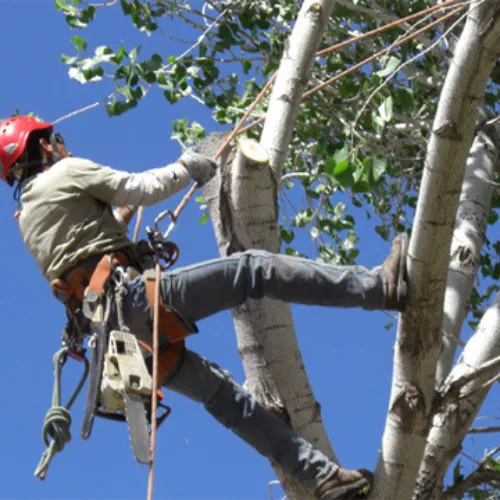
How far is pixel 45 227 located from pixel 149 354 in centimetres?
70

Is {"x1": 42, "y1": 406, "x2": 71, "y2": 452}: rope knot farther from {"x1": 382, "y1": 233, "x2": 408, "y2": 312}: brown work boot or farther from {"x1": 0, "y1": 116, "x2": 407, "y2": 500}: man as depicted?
{"x1": 382, "y1": 233, "x2": 408, "y2": 312}: brown work boot

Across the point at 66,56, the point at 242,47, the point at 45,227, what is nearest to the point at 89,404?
the point at 45,227

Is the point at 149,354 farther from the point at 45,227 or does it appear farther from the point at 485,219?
the point at 485,219

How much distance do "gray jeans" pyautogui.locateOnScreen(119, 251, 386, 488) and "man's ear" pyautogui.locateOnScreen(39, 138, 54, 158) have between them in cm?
86

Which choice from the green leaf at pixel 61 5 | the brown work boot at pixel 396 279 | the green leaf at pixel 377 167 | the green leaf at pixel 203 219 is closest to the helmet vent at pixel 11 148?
the green leaf at pixel 377 167

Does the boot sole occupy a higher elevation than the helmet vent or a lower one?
lower

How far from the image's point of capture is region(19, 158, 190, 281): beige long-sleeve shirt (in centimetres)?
418

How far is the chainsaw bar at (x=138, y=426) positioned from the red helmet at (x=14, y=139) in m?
1.30

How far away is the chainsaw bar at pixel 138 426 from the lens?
11.7 ft

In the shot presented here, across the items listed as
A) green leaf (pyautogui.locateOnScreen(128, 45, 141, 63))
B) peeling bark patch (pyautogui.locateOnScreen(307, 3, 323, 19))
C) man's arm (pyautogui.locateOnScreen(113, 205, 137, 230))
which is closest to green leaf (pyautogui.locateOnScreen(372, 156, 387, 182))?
peeling bark patch (pyautogui.locateOnScreen(307, 3, 323, 19))

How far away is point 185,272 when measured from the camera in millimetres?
3920

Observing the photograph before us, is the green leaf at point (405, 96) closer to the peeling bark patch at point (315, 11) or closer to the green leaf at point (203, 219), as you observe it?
the peeling bark patch at point (315, 11)

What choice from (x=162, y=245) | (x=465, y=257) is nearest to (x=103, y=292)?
(x=162, y=245)

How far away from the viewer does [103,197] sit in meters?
4.23
